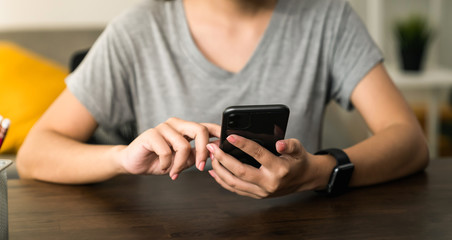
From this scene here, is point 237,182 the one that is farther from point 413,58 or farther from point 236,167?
point 413,58

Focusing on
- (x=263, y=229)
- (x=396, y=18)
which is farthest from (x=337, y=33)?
(x=396, y=18)

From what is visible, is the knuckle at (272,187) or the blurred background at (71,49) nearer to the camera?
the knuckle at (272,187)

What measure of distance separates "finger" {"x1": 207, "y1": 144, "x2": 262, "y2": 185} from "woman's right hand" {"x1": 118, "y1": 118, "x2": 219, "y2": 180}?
0.08ft

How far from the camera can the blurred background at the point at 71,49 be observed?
1831 millimetres

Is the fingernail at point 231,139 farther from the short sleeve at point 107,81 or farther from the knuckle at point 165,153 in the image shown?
the short sleeve at point 107,81

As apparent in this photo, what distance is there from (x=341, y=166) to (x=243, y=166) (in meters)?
0.19

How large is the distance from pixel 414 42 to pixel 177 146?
213 centimetres

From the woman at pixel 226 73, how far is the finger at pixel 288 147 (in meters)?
0.25

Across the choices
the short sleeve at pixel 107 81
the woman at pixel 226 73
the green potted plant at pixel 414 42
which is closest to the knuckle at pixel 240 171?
the woman at pixel 226 73

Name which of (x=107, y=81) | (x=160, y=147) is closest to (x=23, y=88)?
(x=107, y=81)

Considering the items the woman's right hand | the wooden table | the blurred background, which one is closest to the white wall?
the blurred background

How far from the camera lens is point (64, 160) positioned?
0.89 meters

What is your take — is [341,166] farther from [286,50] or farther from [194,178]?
[286,50]

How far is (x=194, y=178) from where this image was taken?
0.87 meters
